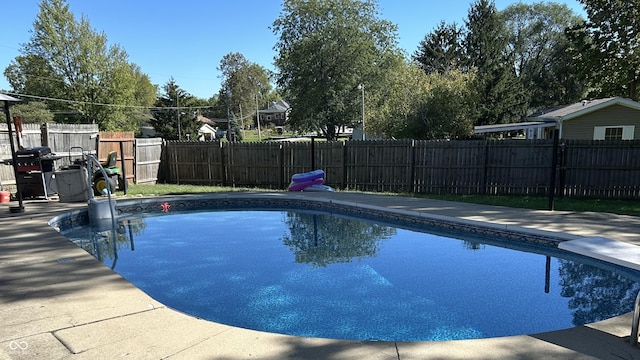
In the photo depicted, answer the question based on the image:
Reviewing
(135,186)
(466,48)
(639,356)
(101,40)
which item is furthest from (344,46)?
(639,356)

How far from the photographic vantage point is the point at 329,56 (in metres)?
30.2

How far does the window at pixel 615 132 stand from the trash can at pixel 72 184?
18.8m

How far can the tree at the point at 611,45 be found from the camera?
1644 cm

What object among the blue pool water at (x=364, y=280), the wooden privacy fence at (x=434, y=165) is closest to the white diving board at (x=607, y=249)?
the blue pool water at (x=364, y=280)

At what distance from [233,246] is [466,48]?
39.5 meters

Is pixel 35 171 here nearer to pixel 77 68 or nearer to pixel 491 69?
pixel 77 68

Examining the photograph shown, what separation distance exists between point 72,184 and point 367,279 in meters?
8.38

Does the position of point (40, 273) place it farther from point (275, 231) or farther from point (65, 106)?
point (65, 106)

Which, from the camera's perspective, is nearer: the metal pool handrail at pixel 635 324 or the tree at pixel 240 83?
the metal pool handrail at pixel 635 324

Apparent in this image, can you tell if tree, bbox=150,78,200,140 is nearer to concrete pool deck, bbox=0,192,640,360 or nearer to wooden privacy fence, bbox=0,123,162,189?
wooden privacy fence, bbox=0,123,162,189

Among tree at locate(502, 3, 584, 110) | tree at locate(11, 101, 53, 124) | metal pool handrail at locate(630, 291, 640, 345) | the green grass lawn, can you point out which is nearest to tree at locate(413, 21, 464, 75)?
tree at locate(502, 3, 584, 110)

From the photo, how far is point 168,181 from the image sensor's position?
15.3 m

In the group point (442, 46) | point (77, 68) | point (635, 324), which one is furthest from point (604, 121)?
point (77, 68)

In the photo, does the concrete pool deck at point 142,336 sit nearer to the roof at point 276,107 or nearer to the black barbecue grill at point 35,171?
the black barbecue grill at point 35,171
